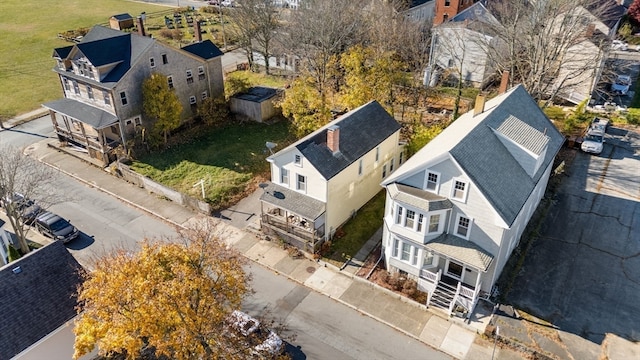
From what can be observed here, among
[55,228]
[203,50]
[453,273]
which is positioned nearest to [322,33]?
[203,50]

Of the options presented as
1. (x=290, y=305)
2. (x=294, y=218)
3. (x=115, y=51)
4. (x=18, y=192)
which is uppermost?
(x=115, y=51)

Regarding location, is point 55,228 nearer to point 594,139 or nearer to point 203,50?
point 203,50

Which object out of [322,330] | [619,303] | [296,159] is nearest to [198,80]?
[296,159]

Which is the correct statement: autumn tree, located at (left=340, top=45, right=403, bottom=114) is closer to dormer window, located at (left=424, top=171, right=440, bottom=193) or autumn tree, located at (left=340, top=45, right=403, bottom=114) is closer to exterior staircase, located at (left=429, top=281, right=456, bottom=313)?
dormer window, located at (left=424, top=171, right=440, bottom=193)

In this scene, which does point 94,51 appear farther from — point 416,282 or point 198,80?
point 416,282

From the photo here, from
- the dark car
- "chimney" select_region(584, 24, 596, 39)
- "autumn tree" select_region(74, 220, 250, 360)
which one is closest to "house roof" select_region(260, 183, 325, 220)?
"autumn tree" select_region(74, 220, 250, 360)
